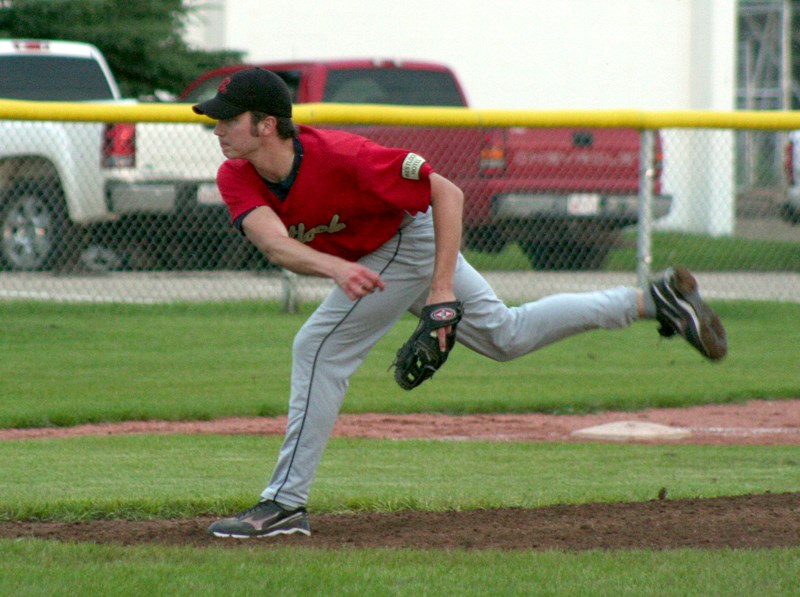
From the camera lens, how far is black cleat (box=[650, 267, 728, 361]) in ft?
17.6

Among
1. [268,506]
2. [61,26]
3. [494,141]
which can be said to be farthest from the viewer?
[61,26]

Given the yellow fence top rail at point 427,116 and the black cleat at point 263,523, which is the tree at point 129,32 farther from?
the black cleat at point 263,523

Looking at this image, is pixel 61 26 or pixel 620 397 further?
pixel 61 26

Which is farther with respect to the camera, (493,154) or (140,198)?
(493,154)

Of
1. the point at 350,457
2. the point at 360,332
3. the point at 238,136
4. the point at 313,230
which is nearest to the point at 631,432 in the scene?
the point at 350,457

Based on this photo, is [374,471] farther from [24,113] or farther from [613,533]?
[24,113]

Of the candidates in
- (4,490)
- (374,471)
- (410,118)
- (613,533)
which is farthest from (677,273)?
(410,118)

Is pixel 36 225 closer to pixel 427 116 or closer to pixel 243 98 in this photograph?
pixel 427 116

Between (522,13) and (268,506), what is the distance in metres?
17.7

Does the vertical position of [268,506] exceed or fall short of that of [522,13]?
it exceeds it

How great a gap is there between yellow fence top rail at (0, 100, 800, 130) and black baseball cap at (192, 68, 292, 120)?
551cm

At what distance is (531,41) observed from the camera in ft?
71.3

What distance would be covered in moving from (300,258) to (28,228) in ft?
23.5

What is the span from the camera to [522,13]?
2159 centimetres
